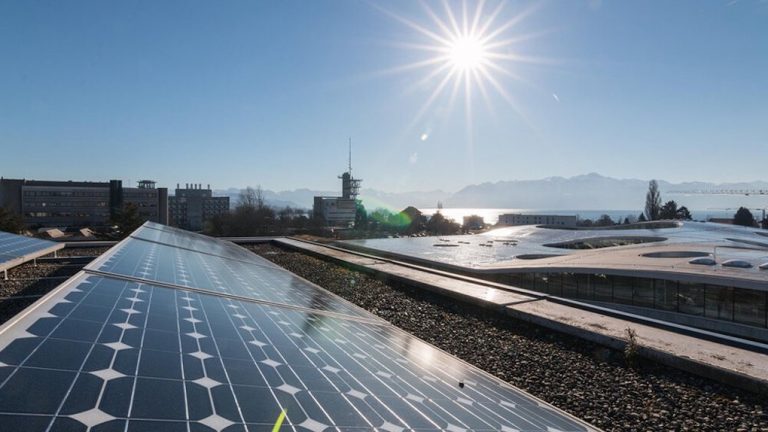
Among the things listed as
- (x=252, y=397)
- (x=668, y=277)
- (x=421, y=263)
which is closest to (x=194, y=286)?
(x=252, y=397)

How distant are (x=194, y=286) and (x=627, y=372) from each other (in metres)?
10.4

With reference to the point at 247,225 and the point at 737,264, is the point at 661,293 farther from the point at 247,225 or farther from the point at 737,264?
the point at 247,225

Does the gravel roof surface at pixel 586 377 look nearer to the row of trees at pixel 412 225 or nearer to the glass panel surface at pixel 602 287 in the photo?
the glass panel surface at pixel 602 287

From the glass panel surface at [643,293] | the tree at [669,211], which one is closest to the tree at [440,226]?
the tree at [669,211]

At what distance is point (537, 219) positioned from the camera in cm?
14625

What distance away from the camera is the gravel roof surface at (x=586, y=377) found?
768 cm

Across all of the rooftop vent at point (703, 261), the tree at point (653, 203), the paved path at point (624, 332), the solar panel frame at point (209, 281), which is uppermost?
the tree at point (653, 203)

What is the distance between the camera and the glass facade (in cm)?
1953

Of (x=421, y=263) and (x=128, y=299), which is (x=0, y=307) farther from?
(x=421, y=263)

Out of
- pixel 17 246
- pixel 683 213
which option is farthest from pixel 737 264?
pixel 683 213

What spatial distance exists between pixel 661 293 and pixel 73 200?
123587 mm

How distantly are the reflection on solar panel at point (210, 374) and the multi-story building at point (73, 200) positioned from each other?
108 meters

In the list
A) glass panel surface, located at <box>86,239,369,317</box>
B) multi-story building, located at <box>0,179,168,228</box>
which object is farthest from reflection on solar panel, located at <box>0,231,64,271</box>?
multi-story building, located at <box>0,179,168,228</box>

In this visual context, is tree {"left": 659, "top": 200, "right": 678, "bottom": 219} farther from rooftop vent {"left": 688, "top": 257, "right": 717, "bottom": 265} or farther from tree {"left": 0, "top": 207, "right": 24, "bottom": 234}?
tree {"left": 0, "top": 207, "right": 24, "bottom": 234}
